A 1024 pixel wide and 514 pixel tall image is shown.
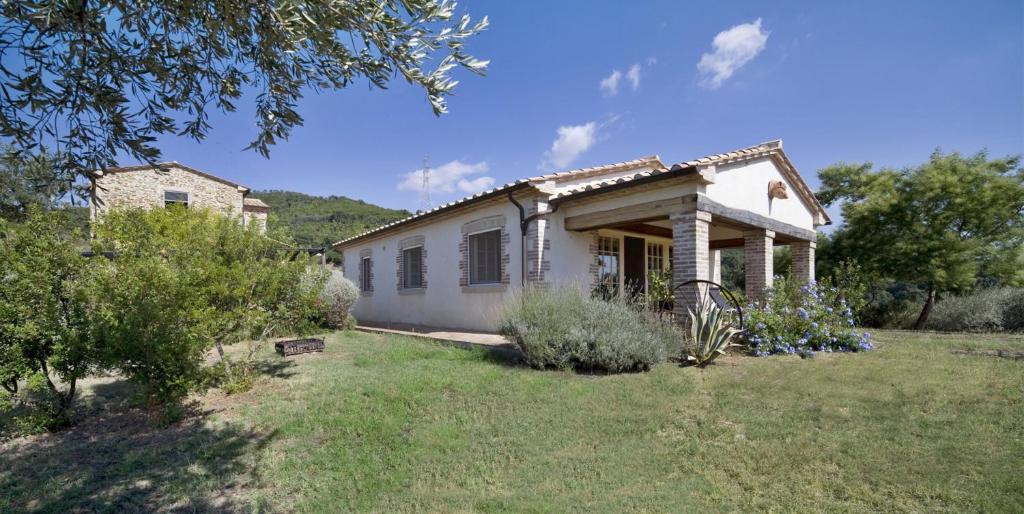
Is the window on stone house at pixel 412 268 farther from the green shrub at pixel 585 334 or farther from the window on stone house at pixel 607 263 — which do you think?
the green shrub at pixel 585 334

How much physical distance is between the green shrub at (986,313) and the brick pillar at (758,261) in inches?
281

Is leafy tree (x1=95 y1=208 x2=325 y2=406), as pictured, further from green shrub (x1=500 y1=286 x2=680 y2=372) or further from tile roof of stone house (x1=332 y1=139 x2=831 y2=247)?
tile roof of stone house (x1=332 y1=139 x2=831 y2=247)

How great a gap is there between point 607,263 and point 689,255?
10.3 feet

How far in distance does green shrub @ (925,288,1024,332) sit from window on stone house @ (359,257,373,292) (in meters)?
17.7

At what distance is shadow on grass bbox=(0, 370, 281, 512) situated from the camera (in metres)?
3.63

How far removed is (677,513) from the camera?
10.7 ft

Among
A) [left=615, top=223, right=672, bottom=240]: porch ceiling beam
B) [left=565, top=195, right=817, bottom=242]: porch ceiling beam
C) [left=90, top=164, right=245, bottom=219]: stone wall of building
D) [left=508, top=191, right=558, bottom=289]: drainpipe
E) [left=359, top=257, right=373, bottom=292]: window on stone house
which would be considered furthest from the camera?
[left=90, top=164, right=245, bottom=219]: stone wall of building

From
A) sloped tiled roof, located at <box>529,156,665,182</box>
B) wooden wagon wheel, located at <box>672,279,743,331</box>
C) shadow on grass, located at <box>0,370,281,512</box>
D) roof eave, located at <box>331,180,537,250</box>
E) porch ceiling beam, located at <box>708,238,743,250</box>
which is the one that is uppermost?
sloped tiled roof, located at <box>529,156,665,182</box>

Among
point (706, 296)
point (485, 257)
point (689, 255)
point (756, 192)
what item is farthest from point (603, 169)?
point (706, 296)

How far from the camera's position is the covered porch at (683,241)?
7.89 meters

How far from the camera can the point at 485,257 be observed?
11.0 meters

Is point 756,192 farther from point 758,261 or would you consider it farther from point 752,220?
point 758,261

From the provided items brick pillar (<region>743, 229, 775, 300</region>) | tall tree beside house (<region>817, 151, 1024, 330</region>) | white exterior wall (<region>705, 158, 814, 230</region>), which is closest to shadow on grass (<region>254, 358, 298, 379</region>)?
white exterior wall (<region>705, 158, 814, 230</region>)

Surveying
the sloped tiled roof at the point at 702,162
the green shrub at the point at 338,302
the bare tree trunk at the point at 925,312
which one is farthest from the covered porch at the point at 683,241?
the bare tree trunk at the point at 925,312
